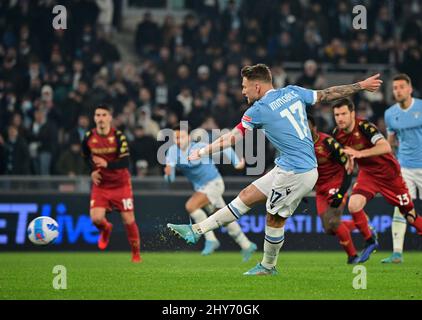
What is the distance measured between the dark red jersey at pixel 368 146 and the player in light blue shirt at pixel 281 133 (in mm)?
2666

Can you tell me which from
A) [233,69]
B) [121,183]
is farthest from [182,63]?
[121,183]

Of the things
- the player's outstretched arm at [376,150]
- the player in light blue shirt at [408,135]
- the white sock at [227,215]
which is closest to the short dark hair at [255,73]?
the white sock at [227,215]

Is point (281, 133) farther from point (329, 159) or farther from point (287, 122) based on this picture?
point (329, 159)

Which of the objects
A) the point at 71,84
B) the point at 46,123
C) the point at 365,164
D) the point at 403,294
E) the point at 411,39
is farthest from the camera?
the point at 411,39

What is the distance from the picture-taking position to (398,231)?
14.5 meters

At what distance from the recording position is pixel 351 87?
10.6 m

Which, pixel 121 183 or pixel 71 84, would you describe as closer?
pixel 121 183

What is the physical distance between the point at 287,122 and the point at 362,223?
3701mm

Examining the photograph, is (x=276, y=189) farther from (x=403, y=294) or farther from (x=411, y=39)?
(x=411, y=39)

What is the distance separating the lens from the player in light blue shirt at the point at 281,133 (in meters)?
10.5

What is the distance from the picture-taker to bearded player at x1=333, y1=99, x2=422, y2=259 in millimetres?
13289

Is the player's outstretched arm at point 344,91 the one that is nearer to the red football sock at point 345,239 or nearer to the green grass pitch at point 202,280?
the green grass pitch at point 202,280

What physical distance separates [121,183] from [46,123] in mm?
5410

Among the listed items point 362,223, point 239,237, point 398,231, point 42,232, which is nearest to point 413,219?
point 362,223
